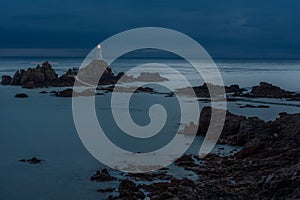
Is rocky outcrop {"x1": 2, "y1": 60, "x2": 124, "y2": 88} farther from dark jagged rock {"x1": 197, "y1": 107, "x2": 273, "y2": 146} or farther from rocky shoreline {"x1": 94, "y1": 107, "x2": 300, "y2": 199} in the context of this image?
rocky shoreline {"x1": 94, "y1": 107, "x2": 300, "y2": 199}

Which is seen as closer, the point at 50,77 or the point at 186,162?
the point at 186,162

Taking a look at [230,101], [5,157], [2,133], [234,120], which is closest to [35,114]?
[2,133]

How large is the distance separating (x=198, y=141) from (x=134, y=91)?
990 inches

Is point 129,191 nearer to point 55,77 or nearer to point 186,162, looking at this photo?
point 186,162

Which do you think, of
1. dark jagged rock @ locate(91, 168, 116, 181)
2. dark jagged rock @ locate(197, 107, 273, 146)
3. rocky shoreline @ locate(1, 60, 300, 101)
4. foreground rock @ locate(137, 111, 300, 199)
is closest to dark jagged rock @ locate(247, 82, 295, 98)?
rocky shoreline @ locate(1, 60, 300, 101)

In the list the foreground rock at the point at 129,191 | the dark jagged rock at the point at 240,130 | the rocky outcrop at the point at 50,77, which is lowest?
the foreground rock at the point at 129,191

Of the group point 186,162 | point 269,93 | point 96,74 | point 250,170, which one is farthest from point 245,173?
point 96,74

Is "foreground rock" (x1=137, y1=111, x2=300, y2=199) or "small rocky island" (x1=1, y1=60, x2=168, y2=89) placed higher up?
"small rocky island" (x1=1, y1=60, x2=168, y2=89)

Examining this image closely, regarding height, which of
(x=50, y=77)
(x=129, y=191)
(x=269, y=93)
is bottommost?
(x=129, y=191)

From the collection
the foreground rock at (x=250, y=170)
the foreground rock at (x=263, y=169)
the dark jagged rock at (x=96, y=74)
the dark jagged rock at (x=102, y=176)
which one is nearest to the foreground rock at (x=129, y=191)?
the foreground rock at (x=250, y=170)

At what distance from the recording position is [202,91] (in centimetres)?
4353

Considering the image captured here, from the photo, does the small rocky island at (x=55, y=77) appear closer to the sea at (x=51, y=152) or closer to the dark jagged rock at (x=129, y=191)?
the sea at (x=51, y=152)

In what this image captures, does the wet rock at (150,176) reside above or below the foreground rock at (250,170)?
below

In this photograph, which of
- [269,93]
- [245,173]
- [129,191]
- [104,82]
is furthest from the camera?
[104,82]
